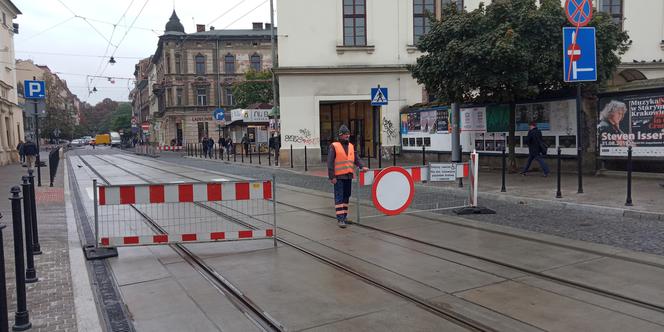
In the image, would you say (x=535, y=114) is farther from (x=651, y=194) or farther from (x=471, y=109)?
(x=651, y=194)

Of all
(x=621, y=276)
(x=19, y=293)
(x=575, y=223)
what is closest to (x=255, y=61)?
(x=575, y=223)

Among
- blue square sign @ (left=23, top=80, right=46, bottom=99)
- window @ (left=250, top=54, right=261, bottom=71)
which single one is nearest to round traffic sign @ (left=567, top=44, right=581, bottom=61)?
blue square sign @ (left=23, top=80, right=46, bottom=99)

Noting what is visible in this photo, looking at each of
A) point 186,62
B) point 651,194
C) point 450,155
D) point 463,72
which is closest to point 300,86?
point 450,155

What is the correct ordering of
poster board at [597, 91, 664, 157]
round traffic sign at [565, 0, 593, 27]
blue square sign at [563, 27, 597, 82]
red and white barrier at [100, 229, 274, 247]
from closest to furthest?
red and white barrier at [100, 229, 274, 247]
round traffic sign at [565, 0, 593, 27]
blue square sign at [563, 27, 597, 82]
poster board at [597, 91, 664, 157]

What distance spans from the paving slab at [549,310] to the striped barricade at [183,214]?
3368 mm

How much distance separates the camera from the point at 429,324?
4500 millimetres

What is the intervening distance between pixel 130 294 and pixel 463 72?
12.1m

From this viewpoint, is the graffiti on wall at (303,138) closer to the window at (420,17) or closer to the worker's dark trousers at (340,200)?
the window at (420,17)

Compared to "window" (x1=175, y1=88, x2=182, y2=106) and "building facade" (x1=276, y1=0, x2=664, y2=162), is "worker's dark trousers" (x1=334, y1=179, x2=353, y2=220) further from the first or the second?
"window" (x1=175, y1=88, x2=182, y2=106)

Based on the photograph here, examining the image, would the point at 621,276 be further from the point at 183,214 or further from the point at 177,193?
the point at 183,214

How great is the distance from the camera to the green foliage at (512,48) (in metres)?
14.3

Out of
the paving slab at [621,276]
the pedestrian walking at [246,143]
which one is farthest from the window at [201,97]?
the paving slab at [621,276]

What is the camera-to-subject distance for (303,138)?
82.0ft

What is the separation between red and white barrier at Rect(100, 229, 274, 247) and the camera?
23.3ft
